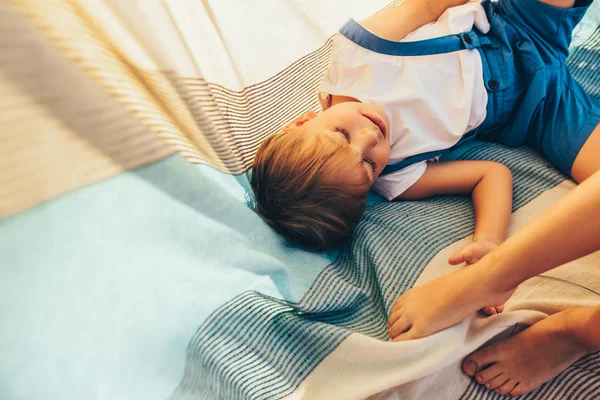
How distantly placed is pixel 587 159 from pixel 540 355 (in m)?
0.41

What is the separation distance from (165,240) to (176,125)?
6.4 inches

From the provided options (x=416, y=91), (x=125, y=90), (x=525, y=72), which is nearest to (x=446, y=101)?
(x=416, y=91)

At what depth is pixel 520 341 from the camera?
61 centimetres

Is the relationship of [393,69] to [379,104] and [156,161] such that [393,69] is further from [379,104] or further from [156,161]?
[156,161]

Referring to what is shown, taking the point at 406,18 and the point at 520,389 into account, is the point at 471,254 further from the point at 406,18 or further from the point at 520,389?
the point at 406,18

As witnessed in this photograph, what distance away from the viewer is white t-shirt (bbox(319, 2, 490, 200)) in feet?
2.85

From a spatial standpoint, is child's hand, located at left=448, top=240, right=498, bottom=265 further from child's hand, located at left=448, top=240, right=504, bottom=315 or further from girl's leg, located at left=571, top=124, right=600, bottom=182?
girl's leg, located at left=571, top=124, right=600, bottom=182

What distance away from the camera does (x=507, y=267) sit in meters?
0.53

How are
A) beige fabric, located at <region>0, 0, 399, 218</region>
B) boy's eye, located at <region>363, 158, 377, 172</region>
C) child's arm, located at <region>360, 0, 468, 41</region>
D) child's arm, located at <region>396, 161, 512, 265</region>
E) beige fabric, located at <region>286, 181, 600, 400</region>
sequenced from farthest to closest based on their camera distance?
1. child's arm, located at <region>360, 0, 468, 41</region>
2. boy's eye, located at <region>363, 158, 377, 172</region>
3. child's arm, located at <region>396, 161, 512, 265</region>
4. beige fabric, located at <region>286, 181, 600, 400</region>
5. beige fabric, located at <region>0, 0, 399, 218</region>

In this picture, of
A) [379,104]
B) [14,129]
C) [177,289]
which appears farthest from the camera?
[379,104]

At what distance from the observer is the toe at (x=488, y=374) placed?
58 centimetres

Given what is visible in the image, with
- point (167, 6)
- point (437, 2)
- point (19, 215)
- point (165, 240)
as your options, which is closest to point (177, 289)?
point (165, 240)

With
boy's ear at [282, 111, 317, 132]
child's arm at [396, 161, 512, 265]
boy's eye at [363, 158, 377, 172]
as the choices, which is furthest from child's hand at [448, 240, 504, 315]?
boy's ear at [282, 111, 317, 132]

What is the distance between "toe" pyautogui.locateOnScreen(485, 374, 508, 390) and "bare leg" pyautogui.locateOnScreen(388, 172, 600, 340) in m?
0.08
